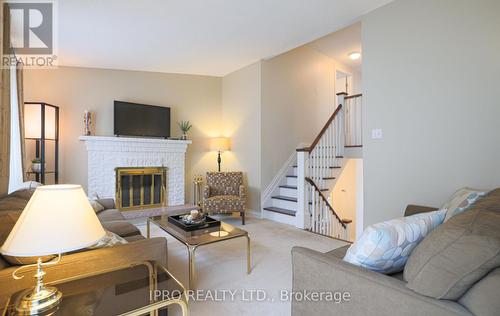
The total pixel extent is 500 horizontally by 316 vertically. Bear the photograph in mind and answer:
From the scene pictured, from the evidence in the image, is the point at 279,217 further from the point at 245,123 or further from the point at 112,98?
the point at 112,98

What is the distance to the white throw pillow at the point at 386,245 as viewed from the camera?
118cm

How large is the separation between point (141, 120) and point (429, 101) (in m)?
4.43

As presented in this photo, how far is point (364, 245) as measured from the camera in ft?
3.97

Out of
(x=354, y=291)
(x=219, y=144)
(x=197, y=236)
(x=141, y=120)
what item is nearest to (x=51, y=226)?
(x=354, y=291)

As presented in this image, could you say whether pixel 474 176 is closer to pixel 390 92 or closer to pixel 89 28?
pixel 390 92

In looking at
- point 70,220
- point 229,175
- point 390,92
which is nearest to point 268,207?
point 229,175

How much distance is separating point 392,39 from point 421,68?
494mm

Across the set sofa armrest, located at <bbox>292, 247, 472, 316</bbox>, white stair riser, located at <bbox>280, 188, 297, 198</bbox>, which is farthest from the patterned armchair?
sofa armrest, located at <bbox>292, 247, 472, 316</bbox>

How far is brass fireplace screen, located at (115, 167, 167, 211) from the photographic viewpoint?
463cm

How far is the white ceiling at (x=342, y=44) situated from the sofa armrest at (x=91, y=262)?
4554mm

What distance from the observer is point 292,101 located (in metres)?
5.20

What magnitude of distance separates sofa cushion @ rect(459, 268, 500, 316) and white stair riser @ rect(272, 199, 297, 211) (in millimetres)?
3481

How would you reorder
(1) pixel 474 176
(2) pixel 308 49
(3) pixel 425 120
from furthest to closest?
(2) pixel 308 49 → (3) pixel 425 120 → (1) pixel 474 176

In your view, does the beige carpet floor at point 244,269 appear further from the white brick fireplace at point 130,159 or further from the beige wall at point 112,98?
the beige wall at point 112,98
